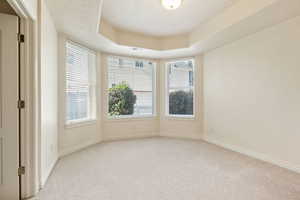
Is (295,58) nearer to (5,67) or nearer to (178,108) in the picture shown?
(178,108)

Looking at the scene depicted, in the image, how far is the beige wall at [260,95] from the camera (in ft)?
9.23

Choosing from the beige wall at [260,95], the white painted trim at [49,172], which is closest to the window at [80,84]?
the white painted trim at [49,172]

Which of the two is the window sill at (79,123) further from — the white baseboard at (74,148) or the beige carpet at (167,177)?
the beige carpet at (167,177)

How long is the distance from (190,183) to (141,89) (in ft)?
10.8

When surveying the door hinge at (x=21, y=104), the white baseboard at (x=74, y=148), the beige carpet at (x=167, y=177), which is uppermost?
the door hinge at (x=21, y=104)

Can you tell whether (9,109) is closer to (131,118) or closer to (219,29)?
(131,118)

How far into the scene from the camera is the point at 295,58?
2.77 meters


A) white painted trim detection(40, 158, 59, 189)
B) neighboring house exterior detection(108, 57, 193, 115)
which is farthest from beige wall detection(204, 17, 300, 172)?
white painted trim detection(40, 158, 59, 189)

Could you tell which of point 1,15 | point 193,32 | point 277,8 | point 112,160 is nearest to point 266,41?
point 277,8

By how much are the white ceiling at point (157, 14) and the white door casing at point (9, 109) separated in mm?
1562

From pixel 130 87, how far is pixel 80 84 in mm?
1487

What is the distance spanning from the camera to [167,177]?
2.50 metres

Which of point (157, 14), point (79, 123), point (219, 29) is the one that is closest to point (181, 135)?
point (79, 123)

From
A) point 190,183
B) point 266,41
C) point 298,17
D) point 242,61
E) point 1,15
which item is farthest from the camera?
point 242,61
